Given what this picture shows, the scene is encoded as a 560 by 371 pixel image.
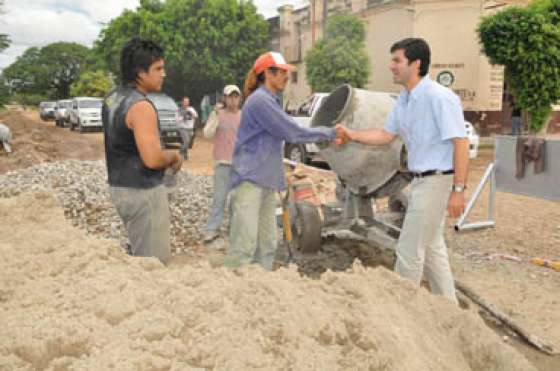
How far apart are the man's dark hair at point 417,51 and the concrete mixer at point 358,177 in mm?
1338

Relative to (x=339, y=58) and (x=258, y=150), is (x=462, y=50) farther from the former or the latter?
(x=258, y=150)

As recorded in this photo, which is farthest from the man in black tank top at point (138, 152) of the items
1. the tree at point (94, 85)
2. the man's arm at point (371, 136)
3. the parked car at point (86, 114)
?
the tree at point (94, 85)

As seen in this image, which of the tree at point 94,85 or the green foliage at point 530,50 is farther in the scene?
the tree at point 94,85

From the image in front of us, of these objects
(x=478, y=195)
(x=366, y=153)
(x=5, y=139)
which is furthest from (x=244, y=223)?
(x=5, y=139)

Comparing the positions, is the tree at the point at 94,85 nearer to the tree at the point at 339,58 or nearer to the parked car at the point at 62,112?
the parked car at the point at 62,112

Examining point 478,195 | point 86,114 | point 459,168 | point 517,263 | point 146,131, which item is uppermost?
point 86,114

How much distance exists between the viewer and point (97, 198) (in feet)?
24.2

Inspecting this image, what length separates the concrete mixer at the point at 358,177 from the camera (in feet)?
15.7

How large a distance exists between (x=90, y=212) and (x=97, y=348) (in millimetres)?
5896

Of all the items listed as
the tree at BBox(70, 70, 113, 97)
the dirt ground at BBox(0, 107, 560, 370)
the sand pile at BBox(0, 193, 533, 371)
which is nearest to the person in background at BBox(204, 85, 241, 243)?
the dirt ground at BBox(0, 107, 560, 370)

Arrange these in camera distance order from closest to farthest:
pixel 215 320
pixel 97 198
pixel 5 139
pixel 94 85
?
pixel 215 320 → pixel 97 198 → pixel 5 139 → pixel 94 85

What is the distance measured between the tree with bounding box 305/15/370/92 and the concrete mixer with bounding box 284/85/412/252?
17097mm

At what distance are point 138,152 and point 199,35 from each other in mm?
24392

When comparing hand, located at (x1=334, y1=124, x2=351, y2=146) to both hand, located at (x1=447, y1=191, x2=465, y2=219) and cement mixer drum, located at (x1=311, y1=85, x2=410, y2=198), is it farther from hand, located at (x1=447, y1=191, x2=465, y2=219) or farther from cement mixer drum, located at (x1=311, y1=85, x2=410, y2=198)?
hand, located at (x1=447, y1=191, x2=465, y2=219)
